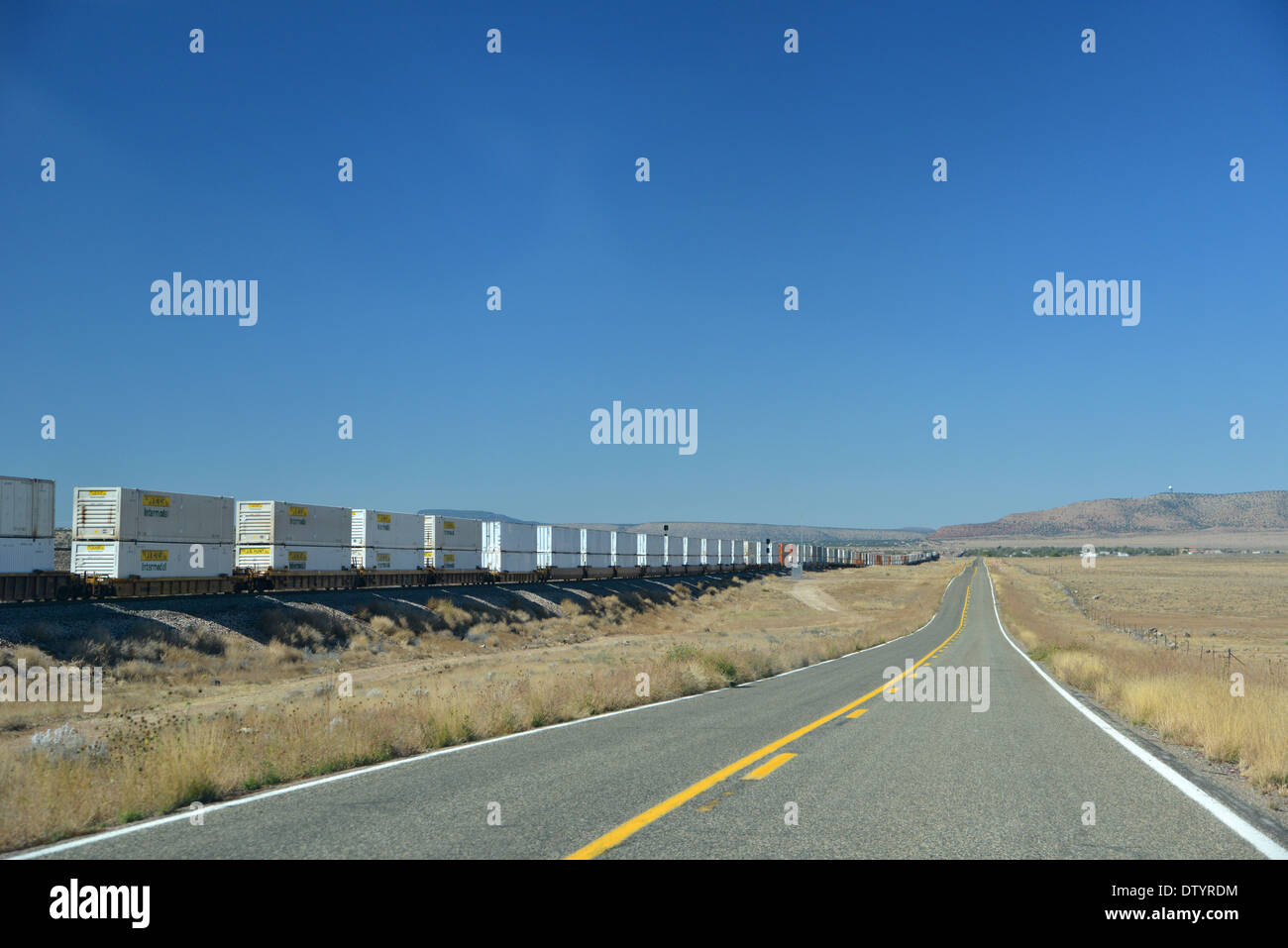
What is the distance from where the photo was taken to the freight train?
27844 mm

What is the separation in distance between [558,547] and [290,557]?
25.2m

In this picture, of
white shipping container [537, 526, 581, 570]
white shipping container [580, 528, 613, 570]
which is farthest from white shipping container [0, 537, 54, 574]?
white shipping container [580, 528, 613, 570]

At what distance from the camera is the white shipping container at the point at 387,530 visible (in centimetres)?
4412

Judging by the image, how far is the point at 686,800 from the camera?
7090mm

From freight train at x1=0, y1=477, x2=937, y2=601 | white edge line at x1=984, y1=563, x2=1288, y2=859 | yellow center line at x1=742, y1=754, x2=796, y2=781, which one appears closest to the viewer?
white edge line at x1=984, y1=563, x2=1288, y2=859

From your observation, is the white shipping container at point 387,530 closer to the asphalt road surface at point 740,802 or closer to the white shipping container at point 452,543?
the white shipping container at point 452,543

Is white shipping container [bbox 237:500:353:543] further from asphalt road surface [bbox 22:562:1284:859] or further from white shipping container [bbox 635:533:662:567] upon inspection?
white shipping container [bbox 635:533:662:567]

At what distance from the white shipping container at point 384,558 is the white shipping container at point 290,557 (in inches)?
51.6

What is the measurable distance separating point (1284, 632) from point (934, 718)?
40763 millimetres

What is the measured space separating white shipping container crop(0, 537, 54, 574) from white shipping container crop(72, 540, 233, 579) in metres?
1.48

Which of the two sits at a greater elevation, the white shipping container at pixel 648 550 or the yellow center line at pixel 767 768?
the yellow center line at pixel 767 768

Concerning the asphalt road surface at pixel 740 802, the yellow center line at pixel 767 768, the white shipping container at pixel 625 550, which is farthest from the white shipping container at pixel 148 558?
the white shipping container at pixel 625 550
